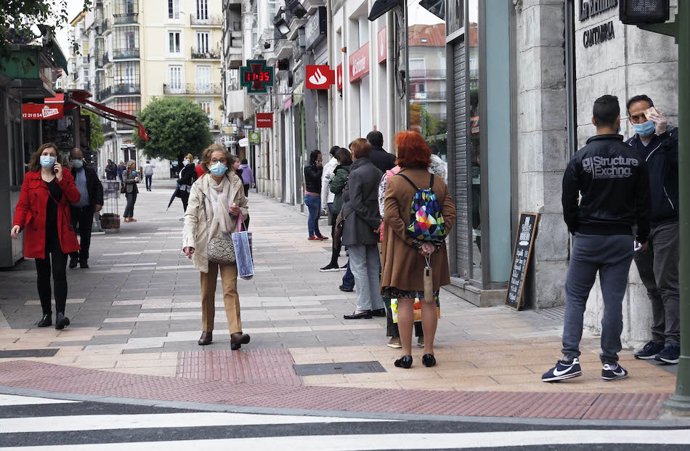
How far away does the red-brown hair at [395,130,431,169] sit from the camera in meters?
9.47

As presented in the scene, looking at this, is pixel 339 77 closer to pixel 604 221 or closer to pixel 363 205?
pixel 363 205

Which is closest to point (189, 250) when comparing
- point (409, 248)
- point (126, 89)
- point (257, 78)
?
point (409, 248)

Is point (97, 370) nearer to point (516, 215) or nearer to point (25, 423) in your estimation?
point (25, 423)

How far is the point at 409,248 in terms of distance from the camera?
945cm

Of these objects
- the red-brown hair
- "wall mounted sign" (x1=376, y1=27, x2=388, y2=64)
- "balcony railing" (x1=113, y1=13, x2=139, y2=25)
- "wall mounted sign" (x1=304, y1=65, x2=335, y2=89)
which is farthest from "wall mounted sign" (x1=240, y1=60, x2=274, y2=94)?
"balcony railing" (x1=113, y1=13, x2=139, y2=25)

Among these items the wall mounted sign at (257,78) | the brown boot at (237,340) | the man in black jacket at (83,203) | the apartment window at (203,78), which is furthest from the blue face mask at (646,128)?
the apartment window at (203,78)

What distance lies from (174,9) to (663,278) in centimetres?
10490

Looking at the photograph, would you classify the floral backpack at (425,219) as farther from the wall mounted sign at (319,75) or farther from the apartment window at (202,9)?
the apartment window at (202,9)

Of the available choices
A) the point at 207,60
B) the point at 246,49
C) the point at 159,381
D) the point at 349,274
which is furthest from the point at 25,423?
the point at 207,60

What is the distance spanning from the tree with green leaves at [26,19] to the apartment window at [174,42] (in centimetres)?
9548

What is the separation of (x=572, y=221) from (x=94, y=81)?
120 meters

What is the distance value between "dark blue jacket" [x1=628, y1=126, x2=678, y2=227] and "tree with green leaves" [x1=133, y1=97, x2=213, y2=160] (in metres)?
81.5

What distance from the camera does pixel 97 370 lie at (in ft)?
32.0

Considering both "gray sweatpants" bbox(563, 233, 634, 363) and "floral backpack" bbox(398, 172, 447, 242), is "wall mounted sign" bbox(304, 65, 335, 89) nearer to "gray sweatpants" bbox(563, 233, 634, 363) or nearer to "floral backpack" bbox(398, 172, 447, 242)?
"floral backpack" bbox(398, 172, 447, 242)
